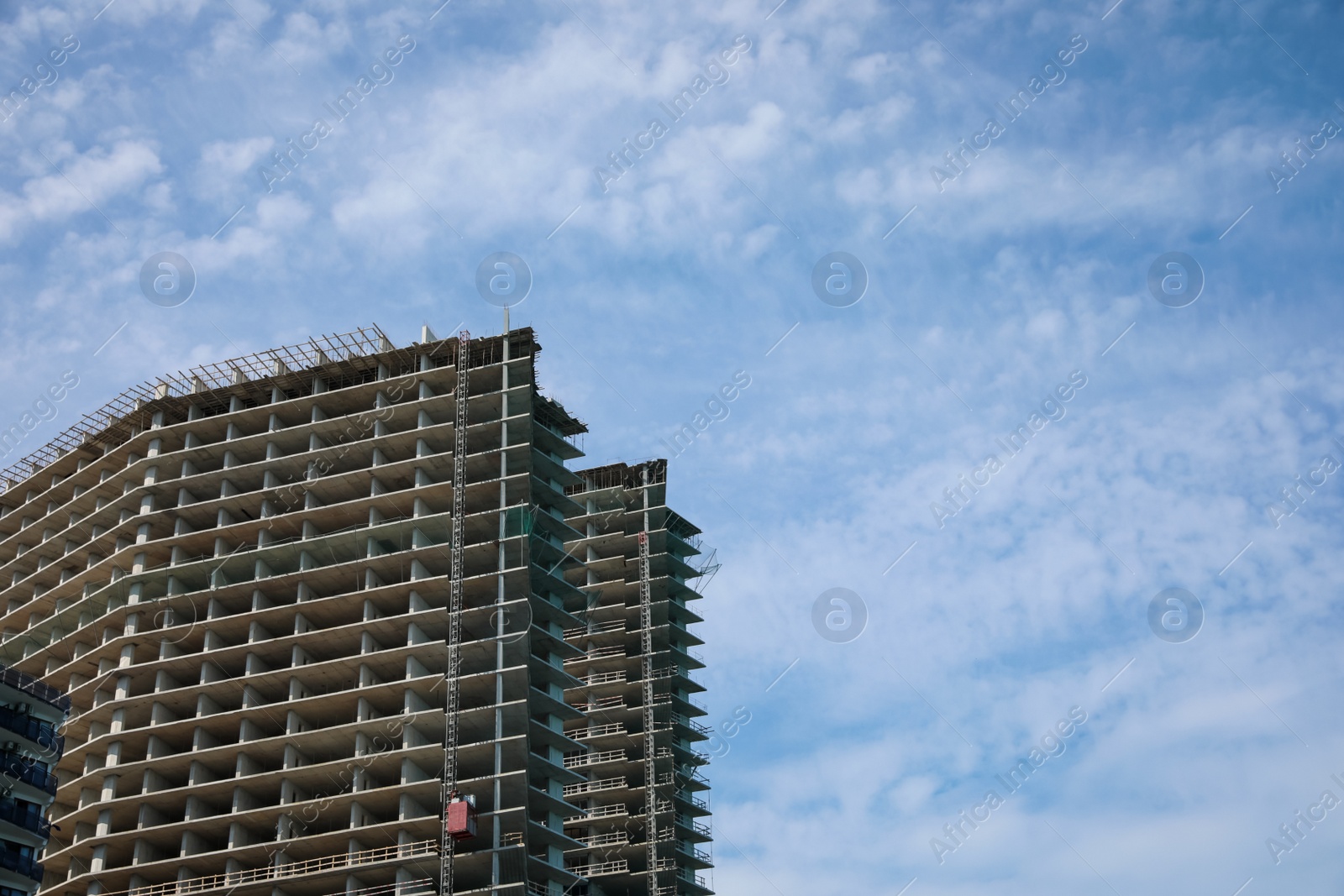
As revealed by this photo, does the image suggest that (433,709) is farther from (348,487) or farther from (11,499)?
(11,499)

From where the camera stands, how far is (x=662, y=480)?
486 ft

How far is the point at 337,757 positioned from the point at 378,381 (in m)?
30.9

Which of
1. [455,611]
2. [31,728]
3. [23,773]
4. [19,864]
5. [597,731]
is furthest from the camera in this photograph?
[597,731]

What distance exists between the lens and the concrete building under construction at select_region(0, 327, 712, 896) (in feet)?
334

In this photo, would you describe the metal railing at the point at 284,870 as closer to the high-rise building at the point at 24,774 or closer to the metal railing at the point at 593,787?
the high-rise building at the point at 24,774

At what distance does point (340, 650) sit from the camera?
111 meters

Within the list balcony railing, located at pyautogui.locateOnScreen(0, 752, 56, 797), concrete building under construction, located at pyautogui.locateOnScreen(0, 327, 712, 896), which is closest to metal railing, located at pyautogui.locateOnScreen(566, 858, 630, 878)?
concrete building under construction, located at pyautogui.locateOnScreen(0, 327, 712, 896)

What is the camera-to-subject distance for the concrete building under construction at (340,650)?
102 m

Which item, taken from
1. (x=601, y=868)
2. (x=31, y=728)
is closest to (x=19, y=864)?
(x=31, y=728)

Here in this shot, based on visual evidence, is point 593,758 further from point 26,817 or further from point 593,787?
point 26,817

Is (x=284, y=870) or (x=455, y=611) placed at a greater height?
(x=455, y=611)

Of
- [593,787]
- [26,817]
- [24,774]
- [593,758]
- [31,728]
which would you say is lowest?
[26,817]

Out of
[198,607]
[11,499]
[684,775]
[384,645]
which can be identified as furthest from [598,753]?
[11,499]

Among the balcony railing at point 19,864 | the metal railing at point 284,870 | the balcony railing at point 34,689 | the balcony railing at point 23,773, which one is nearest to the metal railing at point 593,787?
the metal railing at point 284,870
